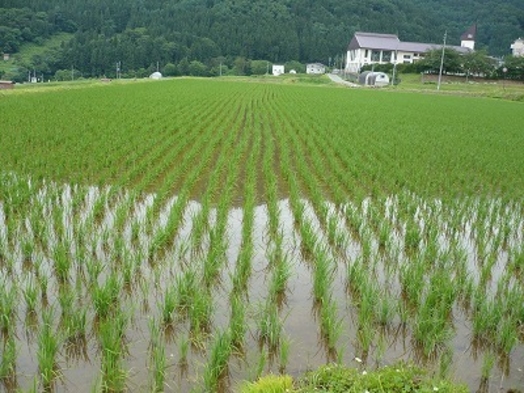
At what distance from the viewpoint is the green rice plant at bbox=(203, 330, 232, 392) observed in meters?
3.44

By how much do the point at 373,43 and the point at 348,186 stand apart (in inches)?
2958

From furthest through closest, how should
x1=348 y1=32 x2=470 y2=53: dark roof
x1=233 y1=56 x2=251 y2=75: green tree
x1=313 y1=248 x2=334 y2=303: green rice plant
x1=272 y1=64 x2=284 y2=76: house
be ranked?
x1=272 y1=64 x2=284 y2=76: house → x1=233 y1=56 x2=251 y2=75: green tree → x1=348 y1=32 x2=470 y2=53: dark roof → x1=313 y1=248 x2=334 y2=303: green rice plant

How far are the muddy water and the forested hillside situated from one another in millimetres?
73139

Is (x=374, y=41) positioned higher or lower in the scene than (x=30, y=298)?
higher

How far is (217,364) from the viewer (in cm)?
354

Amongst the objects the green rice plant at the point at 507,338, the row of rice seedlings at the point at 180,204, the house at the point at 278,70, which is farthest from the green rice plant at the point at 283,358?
the house at the point at 278,70

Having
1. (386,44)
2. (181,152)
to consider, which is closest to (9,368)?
(181,152)

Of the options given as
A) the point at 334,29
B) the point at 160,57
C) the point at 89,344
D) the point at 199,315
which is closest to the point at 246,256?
the point at 199,315

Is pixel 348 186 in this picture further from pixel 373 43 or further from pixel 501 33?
pixel 501 33

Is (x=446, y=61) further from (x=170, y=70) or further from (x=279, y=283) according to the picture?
(x=279, y=283)

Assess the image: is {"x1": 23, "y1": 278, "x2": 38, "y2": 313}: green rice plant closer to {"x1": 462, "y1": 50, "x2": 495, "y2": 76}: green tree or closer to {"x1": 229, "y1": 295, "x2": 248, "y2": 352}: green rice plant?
{"x1": 229, "y1": 295, "x2": 248, "y2": 352}: green rice plant

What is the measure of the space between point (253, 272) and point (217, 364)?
1975 millimetres

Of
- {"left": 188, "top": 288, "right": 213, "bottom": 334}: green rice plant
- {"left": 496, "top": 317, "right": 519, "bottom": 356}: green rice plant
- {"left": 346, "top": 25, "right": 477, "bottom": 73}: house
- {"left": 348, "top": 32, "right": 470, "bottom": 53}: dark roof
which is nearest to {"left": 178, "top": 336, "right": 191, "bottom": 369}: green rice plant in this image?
{"left": 188, "top": 288, "right": 213, "bottom": 334}: green rice plant

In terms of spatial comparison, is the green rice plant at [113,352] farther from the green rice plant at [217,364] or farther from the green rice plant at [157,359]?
the green rice plant at [217,364]
